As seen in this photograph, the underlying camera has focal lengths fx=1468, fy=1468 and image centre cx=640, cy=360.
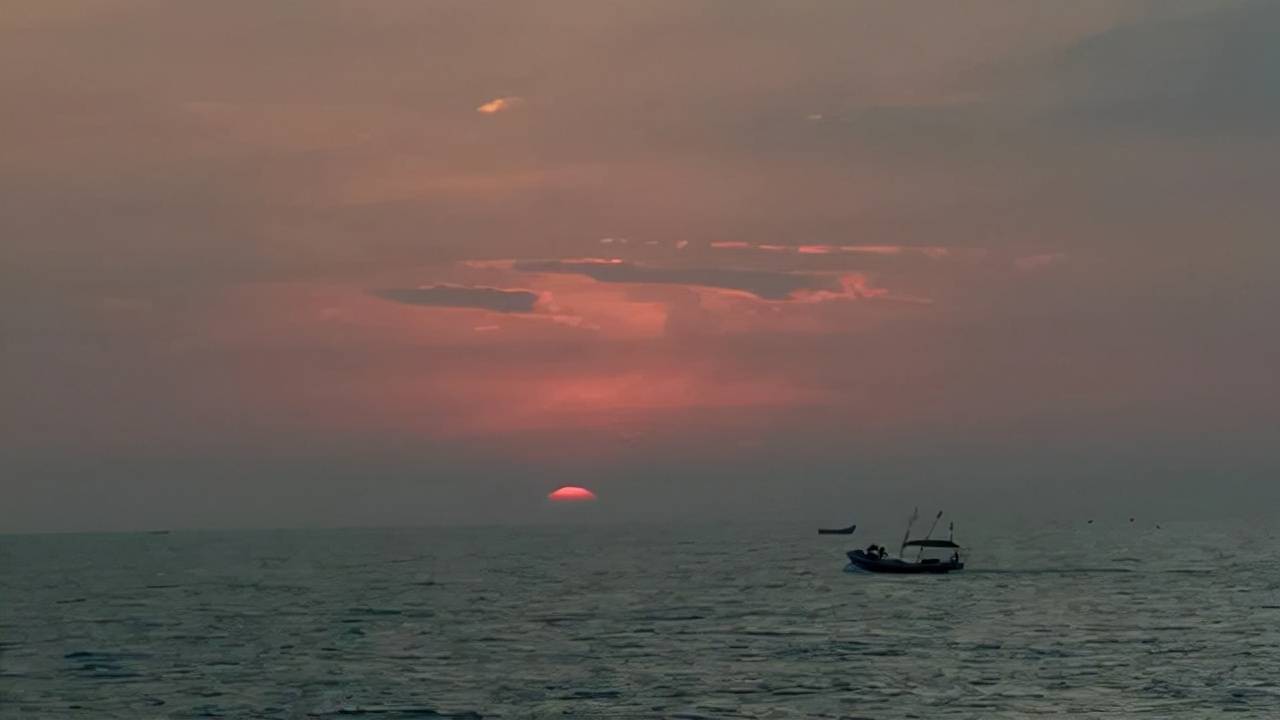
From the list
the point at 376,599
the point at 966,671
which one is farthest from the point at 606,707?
the point at 376,599

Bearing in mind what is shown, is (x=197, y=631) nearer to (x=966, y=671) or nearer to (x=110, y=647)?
(x=110, y=647)

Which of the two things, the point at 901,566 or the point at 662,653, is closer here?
the point at 662,653

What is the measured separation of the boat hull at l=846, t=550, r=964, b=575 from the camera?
177 metres

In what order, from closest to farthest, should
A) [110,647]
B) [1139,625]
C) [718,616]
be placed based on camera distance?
[110,647] < [1139,625] < [718,616]

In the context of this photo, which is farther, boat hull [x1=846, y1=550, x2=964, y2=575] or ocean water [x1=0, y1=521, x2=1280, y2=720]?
boat hull [x1=846, y1=550, x2=964, y2=575]

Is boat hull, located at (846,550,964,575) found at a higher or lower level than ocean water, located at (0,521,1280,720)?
higher

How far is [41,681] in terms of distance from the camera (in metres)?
82.3

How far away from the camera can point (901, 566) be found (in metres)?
178

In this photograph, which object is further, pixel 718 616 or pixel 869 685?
pixel 718 616

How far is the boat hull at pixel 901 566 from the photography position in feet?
580

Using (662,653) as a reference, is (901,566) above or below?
above

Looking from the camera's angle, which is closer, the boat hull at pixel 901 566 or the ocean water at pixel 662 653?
the ocean water at pixel 662 653

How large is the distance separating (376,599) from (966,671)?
8457cm

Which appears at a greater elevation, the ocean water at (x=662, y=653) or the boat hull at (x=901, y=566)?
the boat hull at (x=901, y=566)
